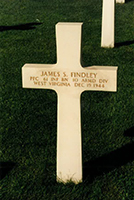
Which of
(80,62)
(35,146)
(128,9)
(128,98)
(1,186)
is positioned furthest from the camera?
(128,9)

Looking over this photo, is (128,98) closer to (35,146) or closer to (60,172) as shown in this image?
(35,146)

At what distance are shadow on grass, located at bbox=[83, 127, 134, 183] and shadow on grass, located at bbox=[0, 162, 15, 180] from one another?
831 millimetres

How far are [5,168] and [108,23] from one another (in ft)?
16.5

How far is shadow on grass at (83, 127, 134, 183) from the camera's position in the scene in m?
4.31

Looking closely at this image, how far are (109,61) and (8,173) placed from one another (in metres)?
4.09

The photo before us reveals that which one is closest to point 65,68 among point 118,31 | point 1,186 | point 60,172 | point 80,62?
point 80,62

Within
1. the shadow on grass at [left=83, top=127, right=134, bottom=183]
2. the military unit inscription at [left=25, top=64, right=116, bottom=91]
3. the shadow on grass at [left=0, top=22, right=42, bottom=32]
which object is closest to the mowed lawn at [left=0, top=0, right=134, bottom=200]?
the shadow on grass at [left=83, top=127, right=134, bottom=183]

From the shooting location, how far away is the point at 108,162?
14.8ft

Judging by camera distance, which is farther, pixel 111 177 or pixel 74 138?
pixel 111 177

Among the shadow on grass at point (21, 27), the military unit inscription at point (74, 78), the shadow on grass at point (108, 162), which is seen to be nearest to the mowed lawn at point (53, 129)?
the shadow on grass at point (108, 162)

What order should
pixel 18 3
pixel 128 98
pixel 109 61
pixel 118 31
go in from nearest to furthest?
pixel 128 98 → pixel 109 61 → pixel 118 31 → pixel 18 3

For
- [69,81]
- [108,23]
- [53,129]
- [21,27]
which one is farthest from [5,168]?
[21,27]

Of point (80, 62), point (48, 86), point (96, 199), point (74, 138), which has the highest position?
point (80, 62)

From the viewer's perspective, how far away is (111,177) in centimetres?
425
